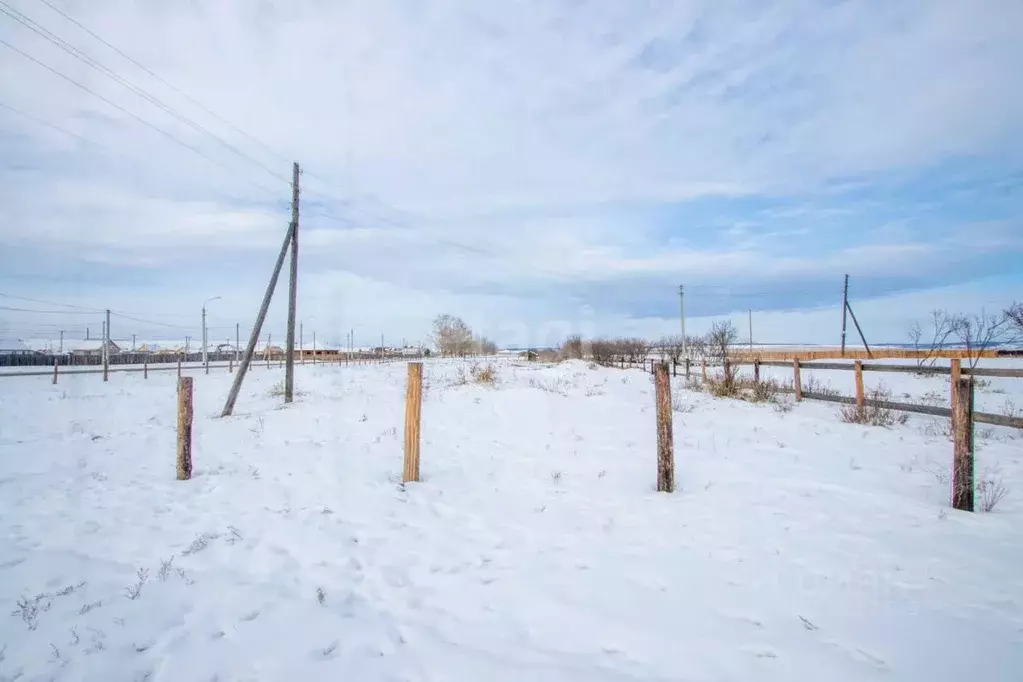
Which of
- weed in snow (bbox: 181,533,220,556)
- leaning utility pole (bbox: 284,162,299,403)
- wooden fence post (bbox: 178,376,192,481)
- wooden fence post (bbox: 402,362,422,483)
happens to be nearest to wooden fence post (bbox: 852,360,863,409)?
wooden fence post (bbox: 402,362,422,483)

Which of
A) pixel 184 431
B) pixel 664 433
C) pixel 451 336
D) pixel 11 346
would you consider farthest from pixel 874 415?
pixel 11 346

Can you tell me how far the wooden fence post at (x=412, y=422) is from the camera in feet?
19.7

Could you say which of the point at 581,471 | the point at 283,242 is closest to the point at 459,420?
the point at 581,471

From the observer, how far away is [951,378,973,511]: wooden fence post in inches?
181

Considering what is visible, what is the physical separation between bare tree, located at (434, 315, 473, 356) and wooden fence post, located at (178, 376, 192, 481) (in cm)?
7224

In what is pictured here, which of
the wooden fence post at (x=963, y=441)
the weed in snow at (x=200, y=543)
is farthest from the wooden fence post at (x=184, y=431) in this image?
the wooden fence post at (x=963, y=441)

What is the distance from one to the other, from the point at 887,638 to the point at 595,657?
1.79 metres

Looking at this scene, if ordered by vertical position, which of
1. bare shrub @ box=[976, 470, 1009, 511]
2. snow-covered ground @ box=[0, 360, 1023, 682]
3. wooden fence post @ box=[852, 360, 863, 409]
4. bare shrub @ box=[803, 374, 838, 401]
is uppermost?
wooden fence post @ box=[852, 360, 863, 409]

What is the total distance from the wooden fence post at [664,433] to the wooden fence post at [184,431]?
6252mm

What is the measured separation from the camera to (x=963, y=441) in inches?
181

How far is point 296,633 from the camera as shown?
2951mm

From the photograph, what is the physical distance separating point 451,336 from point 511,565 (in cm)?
7673

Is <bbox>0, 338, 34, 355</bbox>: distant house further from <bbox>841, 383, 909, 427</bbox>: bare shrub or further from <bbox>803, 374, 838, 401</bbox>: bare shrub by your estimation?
<bbox>841, 383, 909, 427</bbox>: bare shrub

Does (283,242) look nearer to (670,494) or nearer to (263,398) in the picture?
(263,398)
